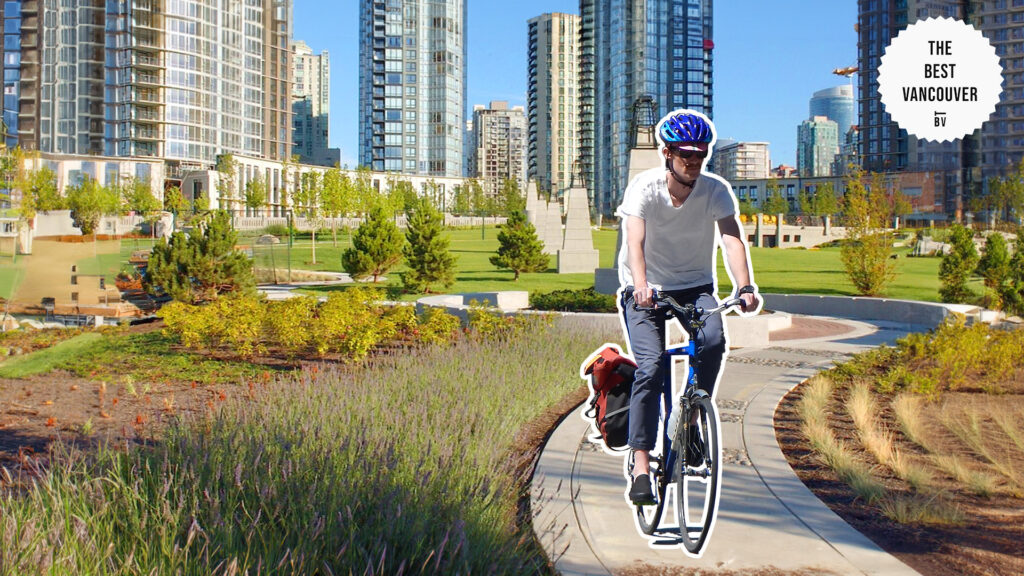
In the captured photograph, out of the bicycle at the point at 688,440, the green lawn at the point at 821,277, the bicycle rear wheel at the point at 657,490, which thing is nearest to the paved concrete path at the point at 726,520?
the bicycle rear wheel at the point at 657,490

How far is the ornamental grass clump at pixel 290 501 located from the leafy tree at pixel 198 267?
13274 millimetres

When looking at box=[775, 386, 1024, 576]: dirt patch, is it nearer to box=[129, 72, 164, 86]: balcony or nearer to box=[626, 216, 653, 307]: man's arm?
box=[626, 216, 653, 307]: man's arm

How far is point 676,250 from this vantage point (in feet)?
13.3

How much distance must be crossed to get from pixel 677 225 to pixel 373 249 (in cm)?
→ 2611

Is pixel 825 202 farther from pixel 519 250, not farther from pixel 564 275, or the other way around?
pixel 519 250

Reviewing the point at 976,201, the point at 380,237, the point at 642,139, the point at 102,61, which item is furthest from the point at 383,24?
the point at 642,139

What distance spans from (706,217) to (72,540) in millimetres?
2886

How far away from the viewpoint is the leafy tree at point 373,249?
2953 centimetres

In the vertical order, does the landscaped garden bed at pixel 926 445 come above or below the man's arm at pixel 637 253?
below

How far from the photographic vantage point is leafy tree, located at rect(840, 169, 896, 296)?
21.8 m

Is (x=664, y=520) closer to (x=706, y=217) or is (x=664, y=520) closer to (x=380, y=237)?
(x=706, y=217)

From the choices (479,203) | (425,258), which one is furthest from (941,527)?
(479,203)

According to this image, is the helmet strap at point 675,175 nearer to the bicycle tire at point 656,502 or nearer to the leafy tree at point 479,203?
the bicycle tire at point 656,502

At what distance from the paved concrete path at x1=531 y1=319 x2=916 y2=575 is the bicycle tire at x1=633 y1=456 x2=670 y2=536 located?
0.09 meters
